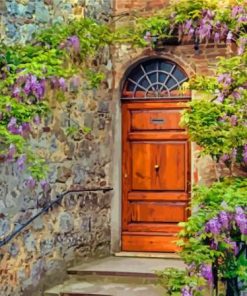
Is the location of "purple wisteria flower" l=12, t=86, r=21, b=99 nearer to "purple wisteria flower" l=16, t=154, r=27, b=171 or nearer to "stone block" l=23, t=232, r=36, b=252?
"purple wisteria flower" l=16, t=154, r=27, b=171

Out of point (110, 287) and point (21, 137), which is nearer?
point (21, 137)

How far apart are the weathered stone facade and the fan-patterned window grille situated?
10cm

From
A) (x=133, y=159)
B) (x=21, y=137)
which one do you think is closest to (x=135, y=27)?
(x=133, y=159)

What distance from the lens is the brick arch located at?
23.5 feet

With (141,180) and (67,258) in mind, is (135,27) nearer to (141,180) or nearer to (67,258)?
(141,180)

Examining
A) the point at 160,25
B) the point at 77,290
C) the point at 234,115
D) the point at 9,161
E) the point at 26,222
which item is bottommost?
the point at 77,290

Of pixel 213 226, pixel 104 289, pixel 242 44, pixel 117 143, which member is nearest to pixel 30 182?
pixel 104 289

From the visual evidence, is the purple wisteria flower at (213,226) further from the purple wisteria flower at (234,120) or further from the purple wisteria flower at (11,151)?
the purple wisteria flower at (11,151)

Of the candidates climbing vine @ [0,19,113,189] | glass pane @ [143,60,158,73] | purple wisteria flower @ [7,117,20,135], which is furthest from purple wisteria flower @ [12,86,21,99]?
glass pane @ [143,60,158,73]

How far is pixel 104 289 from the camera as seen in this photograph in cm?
596

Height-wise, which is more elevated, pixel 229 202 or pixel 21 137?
pixel 21 137

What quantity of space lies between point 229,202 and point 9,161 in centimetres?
186

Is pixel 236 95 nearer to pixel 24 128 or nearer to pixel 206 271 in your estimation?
pixel 206 271

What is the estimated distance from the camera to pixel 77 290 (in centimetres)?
596
